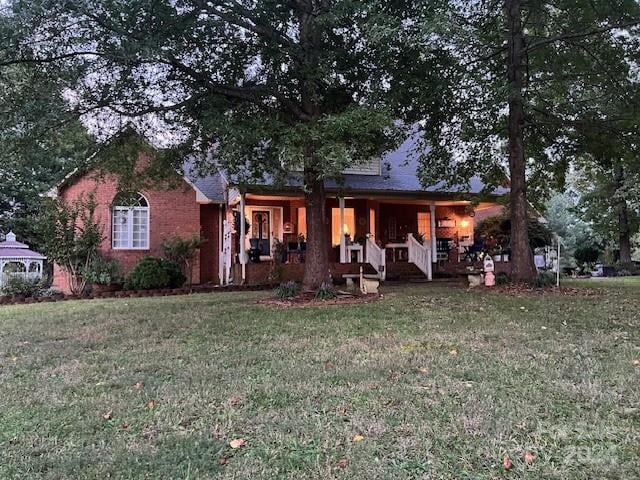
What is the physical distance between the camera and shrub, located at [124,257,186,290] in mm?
14008

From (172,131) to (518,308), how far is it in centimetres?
796

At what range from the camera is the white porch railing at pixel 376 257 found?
15.9 meters

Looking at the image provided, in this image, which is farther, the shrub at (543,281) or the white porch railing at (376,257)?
the white porch railing at (376,257)

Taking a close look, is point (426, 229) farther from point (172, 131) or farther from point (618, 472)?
point (618, 472)

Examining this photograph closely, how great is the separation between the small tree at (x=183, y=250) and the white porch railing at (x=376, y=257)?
527 cm

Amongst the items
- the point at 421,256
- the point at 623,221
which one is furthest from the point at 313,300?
the point at 623,221

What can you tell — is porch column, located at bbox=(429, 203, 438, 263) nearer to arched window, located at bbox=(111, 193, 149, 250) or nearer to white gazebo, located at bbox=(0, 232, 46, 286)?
arched window, located at bbox=(111, 193, 149, 250)

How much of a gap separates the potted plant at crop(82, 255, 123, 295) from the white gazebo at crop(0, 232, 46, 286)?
1.47 m

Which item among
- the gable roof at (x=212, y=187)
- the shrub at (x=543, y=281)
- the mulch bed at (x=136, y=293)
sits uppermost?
the gable roof at (x=212, y=187)

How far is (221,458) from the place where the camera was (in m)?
3.11

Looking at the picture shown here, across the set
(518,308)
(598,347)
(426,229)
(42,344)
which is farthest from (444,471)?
(426,229)

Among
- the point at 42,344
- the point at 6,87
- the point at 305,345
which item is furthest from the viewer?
the point at 6,87

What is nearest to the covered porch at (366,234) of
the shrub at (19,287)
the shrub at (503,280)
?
the shrub at (503,280)

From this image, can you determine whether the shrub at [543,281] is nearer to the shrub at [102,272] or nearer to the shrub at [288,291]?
the shrub at [288,291]
